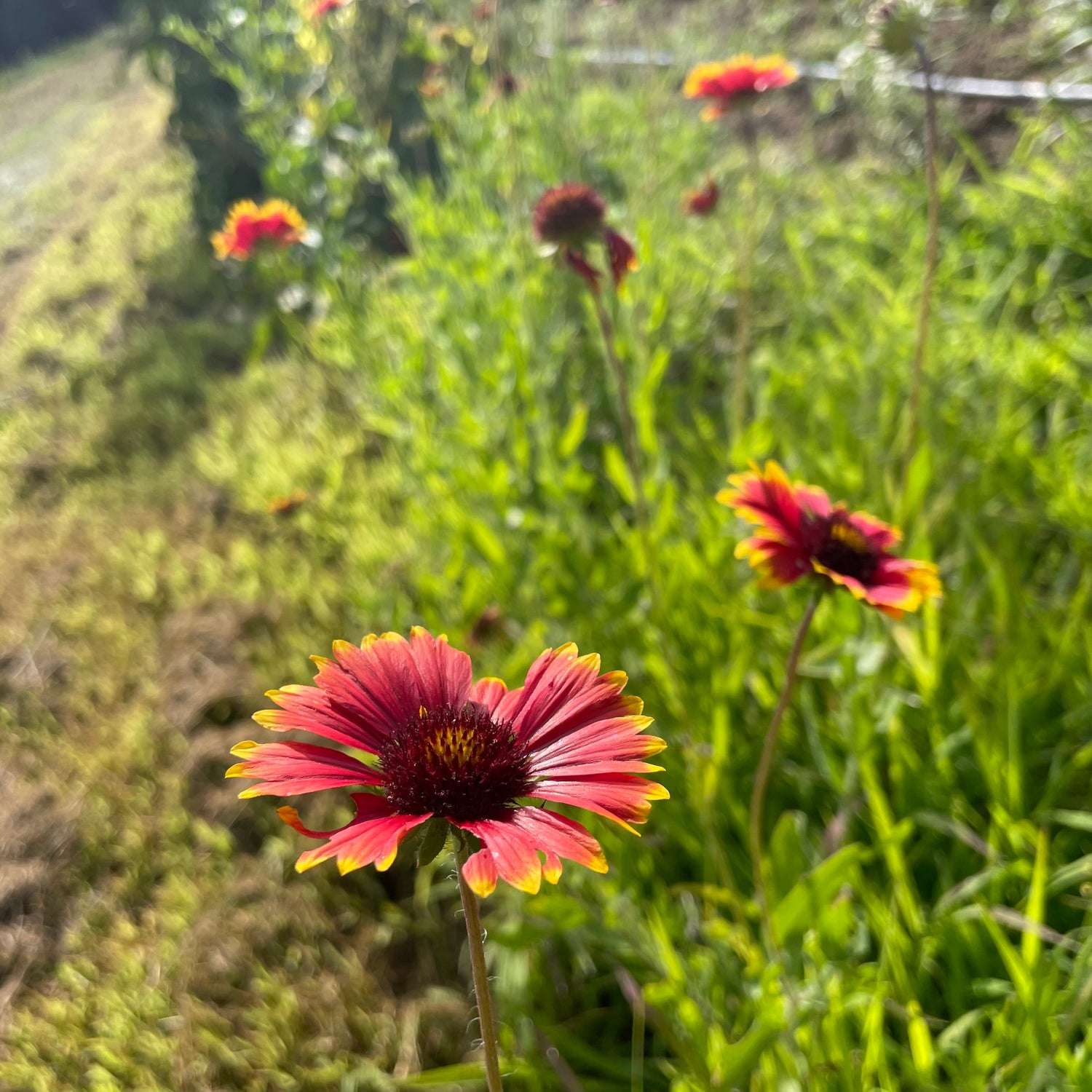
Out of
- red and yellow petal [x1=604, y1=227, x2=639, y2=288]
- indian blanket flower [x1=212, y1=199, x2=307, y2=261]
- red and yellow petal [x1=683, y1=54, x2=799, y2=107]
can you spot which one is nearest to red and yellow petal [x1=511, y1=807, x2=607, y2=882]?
red and yellow petal [x1=604, y1=227, x2=639, y2=288]

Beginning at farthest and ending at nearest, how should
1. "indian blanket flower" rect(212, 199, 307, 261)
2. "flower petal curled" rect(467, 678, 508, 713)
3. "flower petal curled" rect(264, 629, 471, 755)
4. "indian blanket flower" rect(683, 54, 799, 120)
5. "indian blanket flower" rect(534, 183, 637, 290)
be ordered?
"indian blanket flower" rect(212, 199, 307, 261) < "indian blanket flower" rect(683, 54, 799, 120) < "indian blanket flower" rect(534, 183, 637, 290) < "flower petal curled" rect(467, 678, 508, 713) < "flower petal curled" rect(264, 629, 471, 755)

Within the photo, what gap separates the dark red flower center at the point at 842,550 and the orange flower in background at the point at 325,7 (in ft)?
4.76

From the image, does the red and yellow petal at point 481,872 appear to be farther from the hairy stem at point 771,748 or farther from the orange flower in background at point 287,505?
the orange flower in background at point 287,505

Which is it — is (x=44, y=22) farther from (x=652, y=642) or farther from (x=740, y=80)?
(x=652, y=642)

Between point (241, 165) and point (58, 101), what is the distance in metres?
4.86

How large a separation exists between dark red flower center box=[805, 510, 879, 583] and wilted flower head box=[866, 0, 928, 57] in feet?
2.25

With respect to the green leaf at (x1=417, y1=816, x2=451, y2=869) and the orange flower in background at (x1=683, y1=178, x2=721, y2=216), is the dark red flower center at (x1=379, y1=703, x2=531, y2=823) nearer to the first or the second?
the green leaf at (x1=417, y1=816, x2=451, y2=869)

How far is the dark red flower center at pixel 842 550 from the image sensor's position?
824 millimetres

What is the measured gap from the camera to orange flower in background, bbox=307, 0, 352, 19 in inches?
62.7

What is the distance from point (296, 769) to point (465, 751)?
13 cm

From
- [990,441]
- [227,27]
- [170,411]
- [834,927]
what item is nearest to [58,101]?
[170,411]

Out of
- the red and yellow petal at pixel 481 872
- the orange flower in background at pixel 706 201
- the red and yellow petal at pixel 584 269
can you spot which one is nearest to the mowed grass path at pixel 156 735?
the red and yellow petal at pixel 481 872

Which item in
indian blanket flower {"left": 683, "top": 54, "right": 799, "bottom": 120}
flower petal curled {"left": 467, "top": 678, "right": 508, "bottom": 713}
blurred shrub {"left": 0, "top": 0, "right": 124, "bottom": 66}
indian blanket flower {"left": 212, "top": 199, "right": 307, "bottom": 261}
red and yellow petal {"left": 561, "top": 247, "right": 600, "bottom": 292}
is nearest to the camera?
flower petal curled {"left": 467, "top": 678, "right": 508, "bottom": 713}

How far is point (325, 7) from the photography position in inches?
63.5
